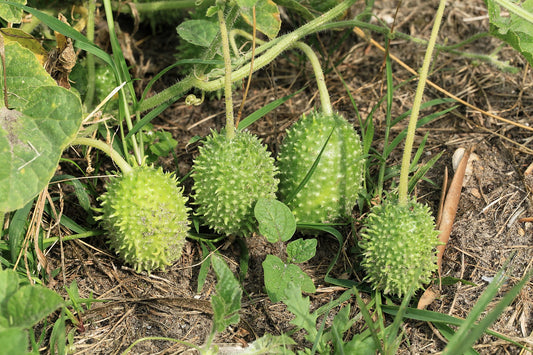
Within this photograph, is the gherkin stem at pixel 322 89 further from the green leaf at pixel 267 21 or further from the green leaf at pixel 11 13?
the green leaf at pixel 11 13

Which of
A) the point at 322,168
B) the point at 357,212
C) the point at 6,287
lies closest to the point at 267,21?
the point at 322,168

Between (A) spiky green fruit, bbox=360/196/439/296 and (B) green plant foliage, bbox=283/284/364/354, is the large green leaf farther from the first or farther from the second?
(A) spiky green fruit, bbox=360/196/439/296

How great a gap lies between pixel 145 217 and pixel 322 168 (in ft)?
2.40

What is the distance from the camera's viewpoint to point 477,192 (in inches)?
101

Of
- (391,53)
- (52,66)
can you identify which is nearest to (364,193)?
(391,53)

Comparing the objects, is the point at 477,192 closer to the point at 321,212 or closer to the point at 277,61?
the point at 321,212

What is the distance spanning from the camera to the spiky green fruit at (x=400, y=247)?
2053 mm

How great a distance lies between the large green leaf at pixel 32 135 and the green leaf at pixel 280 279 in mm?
839

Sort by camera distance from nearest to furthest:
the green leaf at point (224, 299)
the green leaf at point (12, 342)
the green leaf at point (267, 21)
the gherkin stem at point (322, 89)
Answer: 1. the green leaf at point (12, 342)
2. the green leaf at point (224, 299)
3. the green leaf at point (267, 21)
4. the gherkin stem at point (322, 89)

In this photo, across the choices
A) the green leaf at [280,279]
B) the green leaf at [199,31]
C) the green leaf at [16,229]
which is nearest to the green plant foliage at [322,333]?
the green leaf at [280,279]

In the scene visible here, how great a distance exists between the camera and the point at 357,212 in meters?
2.58

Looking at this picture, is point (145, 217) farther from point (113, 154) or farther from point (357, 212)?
point (357, 212)

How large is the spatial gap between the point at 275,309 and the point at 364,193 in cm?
67

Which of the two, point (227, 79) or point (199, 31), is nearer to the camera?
point (227, 79)
